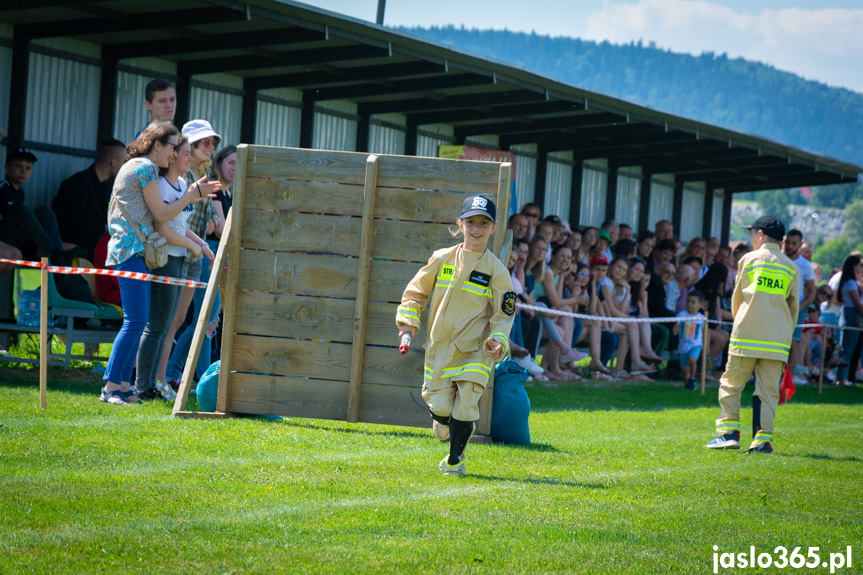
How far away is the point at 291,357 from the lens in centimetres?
896

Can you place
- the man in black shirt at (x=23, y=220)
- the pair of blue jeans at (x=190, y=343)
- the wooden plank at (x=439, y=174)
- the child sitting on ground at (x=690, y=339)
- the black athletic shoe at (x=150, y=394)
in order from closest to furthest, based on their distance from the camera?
the wooden plank at (x=439, y=174)
the black athletic shoe at (x=150, y=394)
the pair of blue jeans at (x=190, y=343)
the man in black shirt at (x=23, y=220)
the child sitting on ground at (x=690, y=339)

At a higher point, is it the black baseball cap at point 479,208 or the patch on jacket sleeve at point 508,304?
the black baseball cap at point 479,208

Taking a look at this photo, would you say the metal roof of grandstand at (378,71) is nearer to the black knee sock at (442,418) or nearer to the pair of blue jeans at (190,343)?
the pair of blue jeans at (190,343)

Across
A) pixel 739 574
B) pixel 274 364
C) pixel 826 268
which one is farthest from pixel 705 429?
pixel 826 268

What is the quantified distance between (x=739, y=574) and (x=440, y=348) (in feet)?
8.91

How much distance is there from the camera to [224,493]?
5895 millimetres

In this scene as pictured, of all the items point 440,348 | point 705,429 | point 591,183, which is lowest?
point 705,429

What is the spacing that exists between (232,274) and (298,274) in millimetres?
545

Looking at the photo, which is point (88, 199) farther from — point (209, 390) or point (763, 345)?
point (763, 345)

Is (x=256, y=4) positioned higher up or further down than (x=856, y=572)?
higher up

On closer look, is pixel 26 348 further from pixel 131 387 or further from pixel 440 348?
pixel 440 348

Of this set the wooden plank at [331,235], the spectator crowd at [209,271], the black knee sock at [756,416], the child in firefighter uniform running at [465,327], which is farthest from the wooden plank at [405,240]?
the black knee sock at [756,416]

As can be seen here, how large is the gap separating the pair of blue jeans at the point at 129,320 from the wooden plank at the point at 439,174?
2.24 m

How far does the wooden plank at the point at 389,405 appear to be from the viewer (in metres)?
8.80
